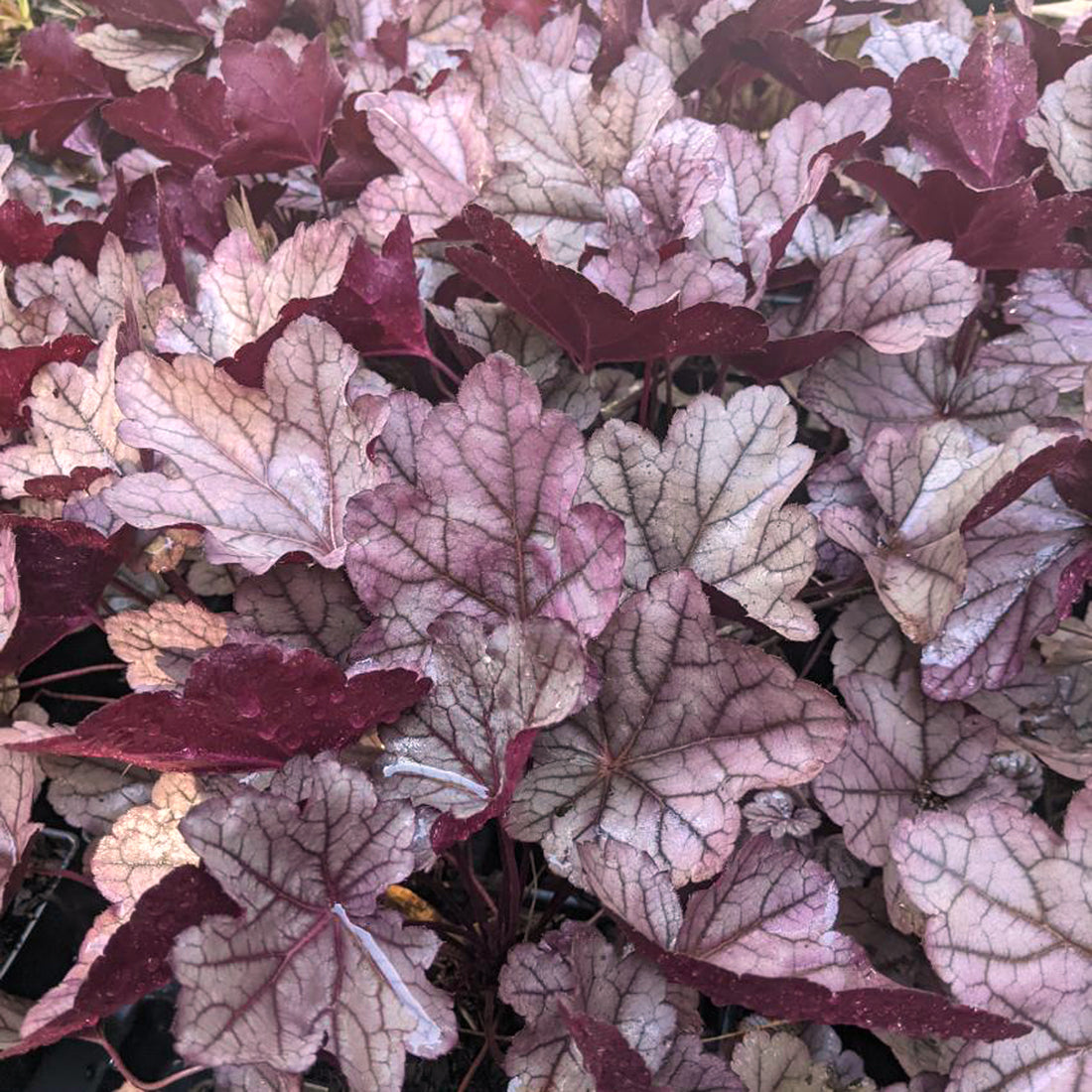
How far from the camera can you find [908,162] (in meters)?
0.99

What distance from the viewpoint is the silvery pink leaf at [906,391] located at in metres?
0.89

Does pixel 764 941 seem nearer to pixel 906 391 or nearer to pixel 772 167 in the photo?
pixel 906 391

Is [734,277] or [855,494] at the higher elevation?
[734,277]

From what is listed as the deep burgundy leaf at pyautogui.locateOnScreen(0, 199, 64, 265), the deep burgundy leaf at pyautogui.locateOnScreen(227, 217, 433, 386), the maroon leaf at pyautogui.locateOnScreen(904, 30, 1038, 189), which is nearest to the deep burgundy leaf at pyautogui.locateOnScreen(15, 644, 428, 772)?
the deep burgundy leaf at pyautogui.locateOnScreen(227, 217, 433, 386)

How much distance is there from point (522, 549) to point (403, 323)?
0.27 metres

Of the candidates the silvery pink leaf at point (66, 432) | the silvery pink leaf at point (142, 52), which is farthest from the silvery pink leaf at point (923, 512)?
the silvery pink leaf at point (142, 52)

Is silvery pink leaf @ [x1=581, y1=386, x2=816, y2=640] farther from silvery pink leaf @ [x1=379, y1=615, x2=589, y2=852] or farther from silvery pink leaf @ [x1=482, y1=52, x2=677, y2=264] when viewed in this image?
silvery pink leaf @ [x1=482, y1=52, x2=677, y2=264]

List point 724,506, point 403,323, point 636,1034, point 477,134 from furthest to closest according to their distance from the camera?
point 477,134 → point 403,323 → point 724,506 → point 636,1034

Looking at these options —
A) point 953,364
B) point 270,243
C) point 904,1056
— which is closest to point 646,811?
point 904,1056

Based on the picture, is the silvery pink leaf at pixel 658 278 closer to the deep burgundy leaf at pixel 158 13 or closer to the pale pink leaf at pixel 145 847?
the pale pink leaf at pixel 145 847

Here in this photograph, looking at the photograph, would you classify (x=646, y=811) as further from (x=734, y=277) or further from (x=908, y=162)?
(x=908, y=162)

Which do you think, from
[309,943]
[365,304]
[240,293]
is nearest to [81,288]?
[240,293]

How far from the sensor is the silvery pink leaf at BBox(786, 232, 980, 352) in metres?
0.81

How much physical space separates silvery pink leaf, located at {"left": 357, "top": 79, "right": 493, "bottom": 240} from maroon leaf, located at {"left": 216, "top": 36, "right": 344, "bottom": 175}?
0.22ft
